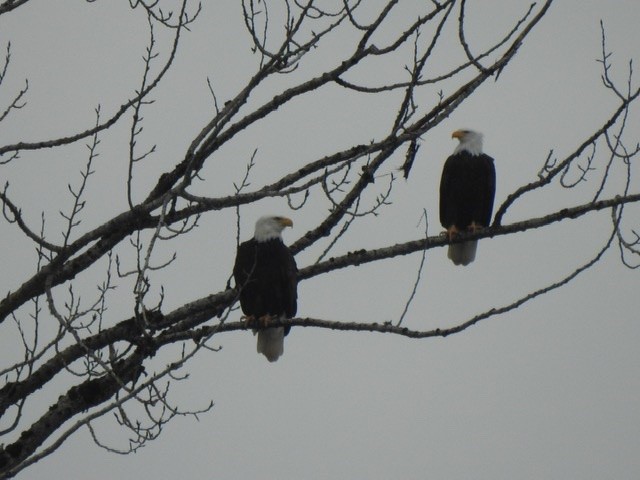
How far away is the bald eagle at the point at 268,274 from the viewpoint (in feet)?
20.6

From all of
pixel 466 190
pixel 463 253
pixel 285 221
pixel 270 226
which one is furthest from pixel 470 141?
pixel 270 226

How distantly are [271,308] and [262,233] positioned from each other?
0.55 meters

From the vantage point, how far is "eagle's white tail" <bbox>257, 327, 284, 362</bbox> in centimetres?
666

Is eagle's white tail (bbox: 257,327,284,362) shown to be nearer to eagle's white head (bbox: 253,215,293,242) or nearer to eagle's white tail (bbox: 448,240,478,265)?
eagle's white head (bbox: 253,215,293,242)

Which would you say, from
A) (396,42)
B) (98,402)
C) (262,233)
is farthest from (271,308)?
(396,42)

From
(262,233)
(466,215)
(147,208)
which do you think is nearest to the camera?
(147,208)

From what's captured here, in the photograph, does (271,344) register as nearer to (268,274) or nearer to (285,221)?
(268,274)

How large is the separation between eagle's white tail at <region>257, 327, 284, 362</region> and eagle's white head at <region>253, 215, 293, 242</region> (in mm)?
728

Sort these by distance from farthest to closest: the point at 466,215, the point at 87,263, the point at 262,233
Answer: the point at 466,215
the point at 262,233
the point at 87,263

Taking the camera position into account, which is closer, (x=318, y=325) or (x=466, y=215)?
(x=318, y=325)

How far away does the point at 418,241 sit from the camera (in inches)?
170

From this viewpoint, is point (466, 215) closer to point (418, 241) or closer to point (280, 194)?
point (418, 241)

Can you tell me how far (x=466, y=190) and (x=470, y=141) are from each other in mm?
542

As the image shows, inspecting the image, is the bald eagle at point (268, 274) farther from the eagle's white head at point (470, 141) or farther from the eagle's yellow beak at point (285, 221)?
the eagle's white head at point (470, 141)
